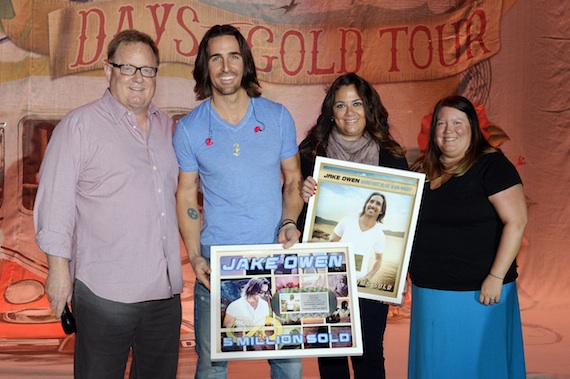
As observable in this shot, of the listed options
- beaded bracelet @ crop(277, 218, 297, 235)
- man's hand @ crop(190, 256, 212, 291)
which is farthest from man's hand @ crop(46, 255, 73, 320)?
beaded bracelet @ crop(277, 218, 297, 235)

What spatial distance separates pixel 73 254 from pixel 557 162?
3.68 m

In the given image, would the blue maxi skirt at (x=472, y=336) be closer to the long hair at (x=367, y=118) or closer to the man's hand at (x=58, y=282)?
the long hair at (x=367, y=118)

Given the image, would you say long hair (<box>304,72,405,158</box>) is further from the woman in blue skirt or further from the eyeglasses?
the eyeglasses

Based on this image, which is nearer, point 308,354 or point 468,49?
point 308,354

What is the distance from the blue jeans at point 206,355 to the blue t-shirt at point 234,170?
16 centimetres

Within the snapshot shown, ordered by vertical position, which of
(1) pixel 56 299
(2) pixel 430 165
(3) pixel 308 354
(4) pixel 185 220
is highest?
(2) pixel 430 165

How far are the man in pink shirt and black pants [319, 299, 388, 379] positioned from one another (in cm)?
73

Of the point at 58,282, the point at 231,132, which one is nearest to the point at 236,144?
the point at 231,132

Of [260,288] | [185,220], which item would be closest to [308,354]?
[260,288]

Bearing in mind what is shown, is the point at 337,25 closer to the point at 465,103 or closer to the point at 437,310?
the point at 465,103

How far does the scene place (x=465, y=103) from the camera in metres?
2.46

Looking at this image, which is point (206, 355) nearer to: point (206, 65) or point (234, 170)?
point (234, 170)

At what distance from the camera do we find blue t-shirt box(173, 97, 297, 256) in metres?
2.29

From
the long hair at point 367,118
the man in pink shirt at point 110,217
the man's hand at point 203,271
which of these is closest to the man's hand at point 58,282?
the man in pink shirt at point 110,217
